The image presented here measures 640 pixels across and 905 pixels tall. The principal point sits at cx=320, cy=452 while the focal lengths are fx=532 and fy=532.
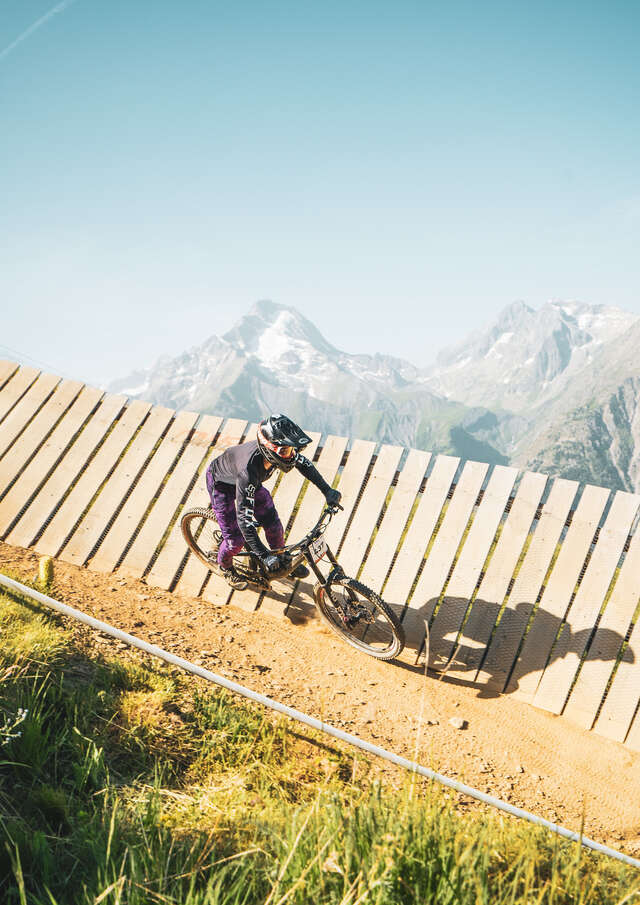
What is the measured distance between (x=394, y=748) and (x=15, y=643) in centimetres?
281

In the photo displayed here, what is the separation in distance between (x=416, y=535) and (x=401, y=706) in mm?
1908

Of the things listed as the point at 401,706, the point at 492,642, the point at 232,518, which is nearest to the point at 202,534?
the point at 232,518

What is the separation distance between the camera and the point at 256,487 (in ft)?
16.6

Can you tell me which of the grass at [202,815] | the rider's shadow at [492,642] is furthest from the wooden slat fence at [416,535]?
the grass at [202,815]

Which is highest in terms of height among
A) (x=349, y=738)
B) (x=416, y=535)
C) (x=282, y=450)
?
(x=416, y=535)

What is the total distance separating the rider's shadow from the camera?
506cm

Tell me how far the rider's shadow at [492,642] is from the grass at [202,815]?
2.17m

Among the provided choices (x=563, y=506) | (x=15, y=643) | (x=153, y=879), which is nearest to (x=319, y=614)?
(x=563, y=506)

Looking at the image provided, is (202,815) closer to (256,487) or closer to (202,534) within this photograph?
(256,487)

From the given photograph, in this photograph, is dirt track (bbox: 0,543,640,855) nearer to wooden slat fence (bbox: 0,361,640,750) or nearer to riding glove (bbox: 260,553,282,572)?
wooden slat fence (bbox: 0,361,640,750)

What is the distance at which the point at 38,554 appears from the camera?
6855mm

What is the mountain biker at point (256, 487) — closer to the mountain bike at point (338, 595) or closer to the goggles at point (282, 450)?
the goggles at point (282, 450)

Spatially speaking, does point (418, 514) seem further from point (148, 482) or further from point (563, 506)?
point (148, 482)

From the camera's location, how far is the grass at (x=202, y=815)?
187cm
